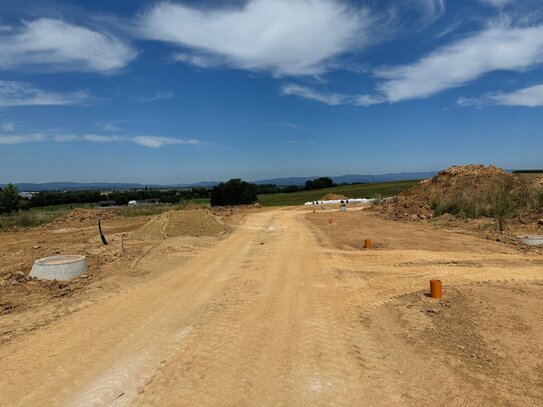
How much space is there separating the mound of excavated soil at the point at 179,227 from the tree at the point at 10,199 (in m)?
42.9

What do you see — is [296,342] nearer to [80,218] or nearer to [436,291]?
[436,291]

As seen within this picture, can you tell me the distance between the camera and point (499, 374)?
5301 millimetres

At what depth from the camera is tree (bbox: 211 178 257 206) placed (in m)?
51.7

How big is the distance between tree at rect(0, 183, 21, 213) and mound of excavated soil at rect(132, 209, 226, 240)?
42.9 metres

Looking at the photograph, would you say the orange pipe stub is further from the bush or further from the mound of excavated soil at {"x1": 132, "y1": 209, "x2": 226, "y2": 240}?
the mound of excavated soil at {"x1": 132, "y1": 209, "x2": 226, "y2": 240}

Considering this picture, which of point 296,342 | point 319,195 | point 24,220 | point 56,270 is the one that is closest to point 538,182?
point 296,342

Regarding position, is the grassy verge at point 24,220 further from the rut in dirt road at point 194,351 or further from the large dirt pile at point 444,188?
the large dirt pile at point 444,188

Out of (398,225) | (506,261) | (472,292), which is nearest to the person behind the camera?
(472,292)

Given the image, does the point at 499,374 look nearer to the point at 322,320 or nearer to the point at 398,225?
the point at 322,320

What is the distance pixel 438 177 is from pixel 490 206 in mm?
14483

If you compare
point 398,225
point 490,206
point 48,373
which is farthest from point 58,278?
point 490,206

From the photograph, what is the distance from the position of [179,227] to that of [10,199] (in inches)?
1840

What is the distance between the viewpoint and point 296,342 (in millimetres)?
6426

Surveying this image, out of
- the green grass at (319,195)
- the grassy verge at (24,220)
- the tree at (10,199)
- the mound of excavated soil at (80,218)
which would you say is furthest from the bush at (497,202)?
the tree at (10,199)
